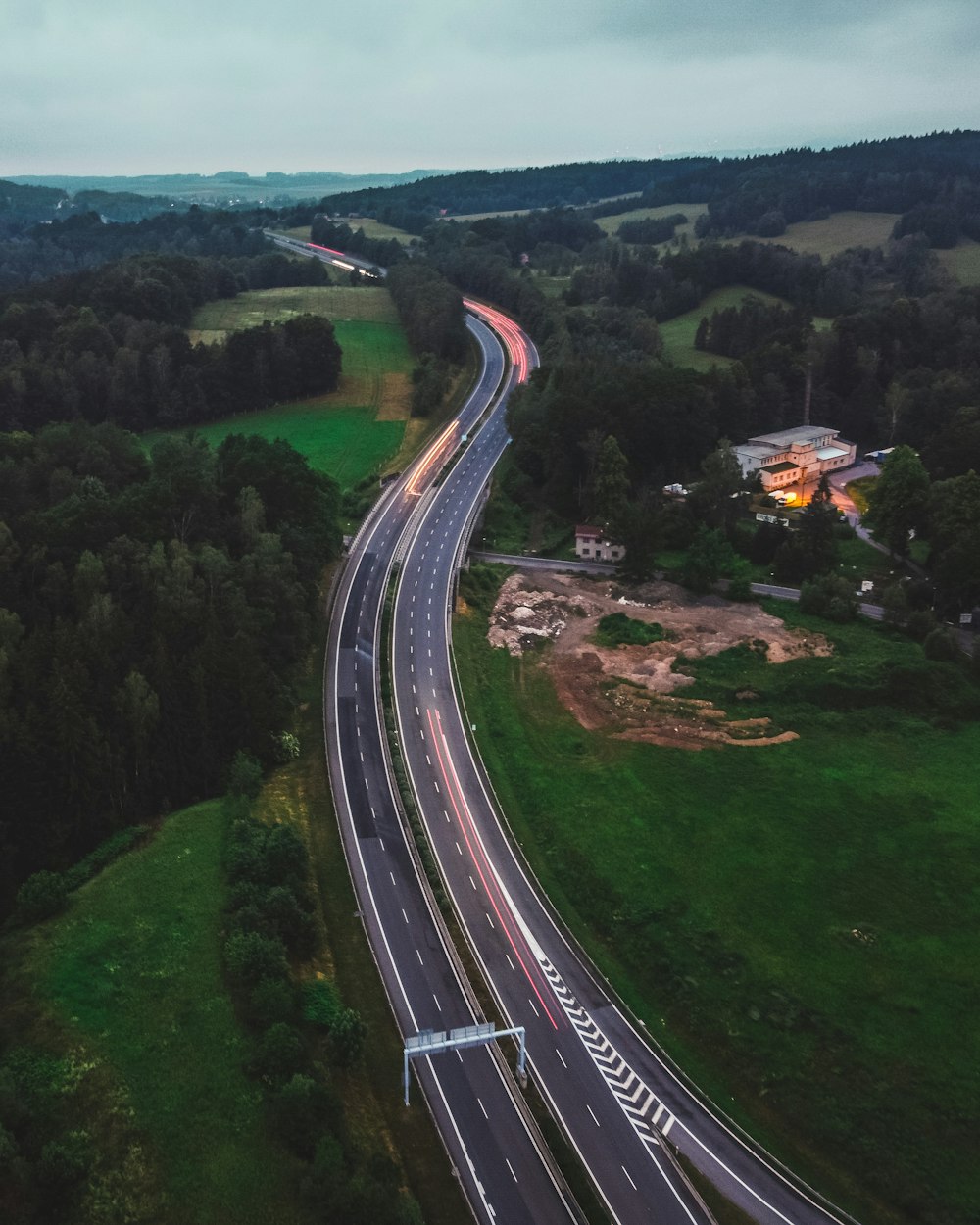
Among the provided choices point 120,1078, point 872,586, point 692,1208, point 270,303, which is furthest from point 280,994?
point 270,303

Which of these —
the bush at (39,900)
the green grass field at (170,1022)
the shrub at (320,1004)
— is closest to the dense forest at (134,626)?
the bush at (39,900)

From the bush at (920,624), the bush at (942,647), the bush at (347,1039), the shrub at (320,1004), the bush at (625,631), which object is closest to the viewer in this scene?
the bush at (347,1039)

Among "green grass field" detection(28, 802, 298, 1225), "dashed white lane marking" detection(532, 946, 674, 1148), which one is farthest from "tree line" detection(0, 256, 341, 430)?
"dashed white lane marking" detection(532, 946, 674, 1148)

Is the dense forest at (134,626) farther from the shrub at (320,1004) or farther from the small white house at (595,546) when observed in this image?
the small white house at (595,546)

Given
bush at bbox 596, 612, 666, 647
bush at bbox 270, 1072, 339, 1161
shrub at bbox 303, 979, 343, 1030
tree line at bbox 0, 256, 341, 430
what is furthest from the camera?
tree line at bbox 0, 256, 341, 430

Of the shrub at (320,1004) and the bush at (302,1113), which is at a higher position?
the bush at (302,1113)

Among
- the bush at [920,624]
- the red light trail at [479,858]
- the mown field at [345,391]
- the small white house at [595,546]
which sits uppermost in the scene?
the mown field at [345,391]

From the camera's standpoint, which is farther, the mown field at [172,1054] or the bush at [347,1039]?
the bush at [347,1039]

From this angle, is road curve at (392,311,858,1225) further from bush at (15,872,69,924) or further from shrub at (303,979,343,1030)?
bush at (15,872,69,924)

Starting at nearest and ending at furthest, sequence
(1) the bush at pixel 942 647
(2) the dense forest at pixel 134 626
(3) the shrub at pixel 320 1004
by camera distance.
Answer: (3) the shrub at pixel 320 1004 → (2) the dense forest at pixel 134 626 → (1) the bush at pixel 942 647
